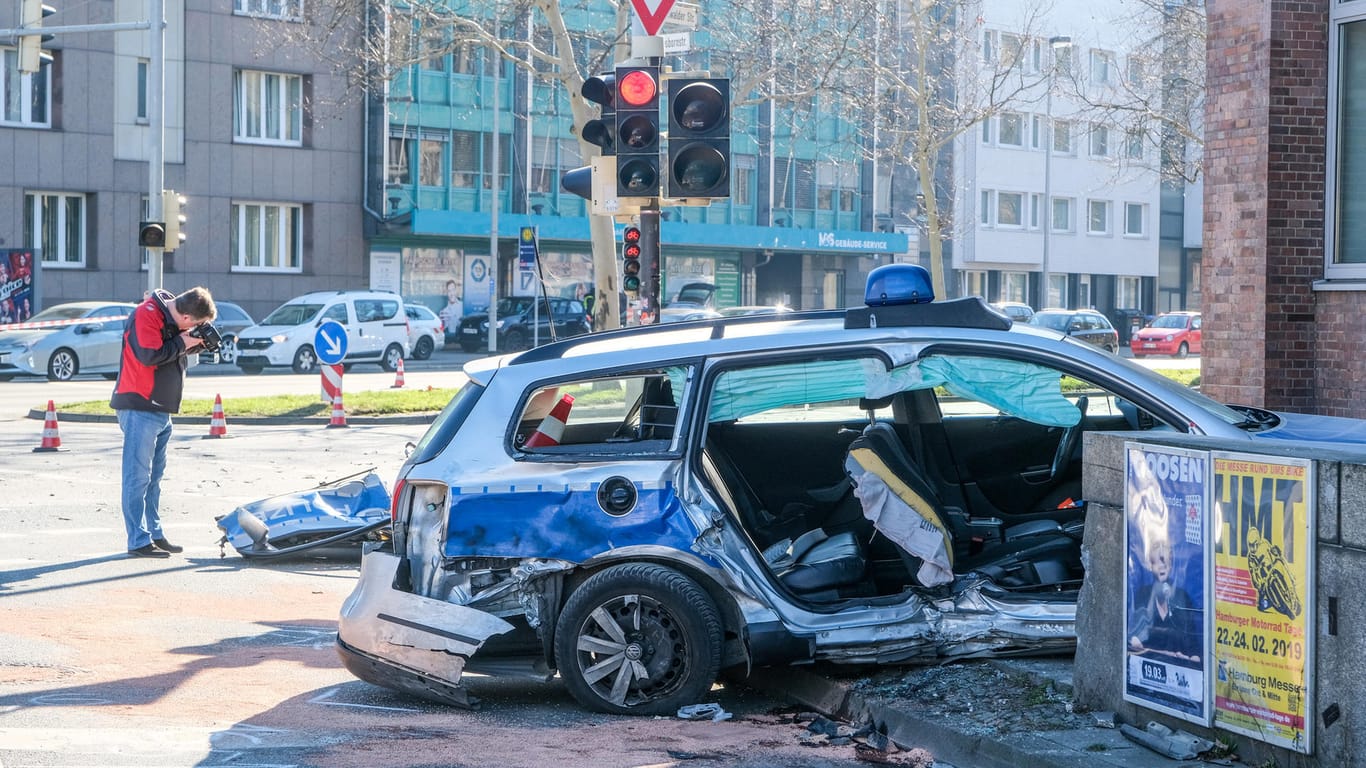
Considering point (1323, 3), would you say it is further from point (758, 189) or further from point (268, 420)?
point (758, 189)

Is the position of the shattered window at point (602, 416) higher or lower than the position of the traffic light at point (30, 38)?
lower

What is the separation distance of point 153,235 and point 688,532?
57.3 feet

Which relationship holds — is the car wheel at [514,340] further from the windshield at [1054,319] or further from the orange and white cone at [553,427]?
the orange and white cone at [553,427]

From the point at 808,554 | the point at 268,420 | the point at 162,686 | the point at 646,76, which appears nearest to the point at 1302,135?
the point at 646,76

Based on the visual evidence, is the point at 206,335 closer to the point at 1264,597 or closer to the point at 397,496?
the point at 397,496

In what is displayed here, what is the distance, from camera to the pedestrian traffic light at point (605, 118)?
10797 mm

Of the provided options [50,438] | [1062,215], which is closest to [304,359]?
[50,438]

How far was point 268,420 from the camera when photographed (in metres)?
21.0

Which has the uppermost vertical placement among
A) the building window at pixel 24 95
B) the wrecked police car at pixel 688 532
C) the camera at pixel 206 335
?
the building window at pixel 24 95

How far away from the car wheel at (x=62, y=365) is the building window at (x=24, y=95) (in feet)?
41.5

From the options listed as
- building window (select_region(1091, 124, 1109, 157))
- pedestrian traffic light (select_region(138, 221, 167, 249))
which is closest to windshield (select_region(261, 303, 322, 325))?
pedestrian traffic light (select_region(138, 221, 167, 249))

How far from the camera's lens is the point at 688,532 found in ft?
19.8

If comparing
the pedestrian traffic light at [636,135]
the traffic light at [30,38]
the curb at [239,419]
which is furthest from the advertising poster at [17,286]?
the pedestrian traffic light at [636,135]

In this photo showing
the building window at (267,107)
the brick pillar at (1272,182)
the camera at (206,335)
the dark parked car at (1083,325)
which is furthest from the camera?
the dark parked car at (1083,325)
